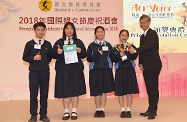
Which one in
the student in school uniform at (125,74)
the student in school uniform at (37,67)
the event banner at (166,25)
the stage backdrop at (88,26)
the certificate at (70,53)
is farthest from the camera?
the event banner at (166,25)

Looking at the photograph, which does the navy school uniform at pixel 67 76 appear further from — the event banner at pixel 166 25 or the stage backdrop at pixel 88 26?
the event banner at pixel 166 25

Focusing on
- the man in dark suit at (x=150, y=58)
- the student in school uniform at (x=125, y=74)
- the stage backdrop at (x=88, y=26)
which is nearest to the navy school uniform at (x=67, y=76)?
the student in school uniform at (x=125, y=74)

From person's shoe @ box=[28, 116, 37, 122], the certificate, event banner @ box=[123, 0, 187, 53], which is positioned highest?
event banner @ box=[123, 0, 187, 53]

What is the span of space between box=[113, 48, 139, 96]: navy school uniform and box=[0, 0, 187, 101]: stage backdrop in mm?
1837

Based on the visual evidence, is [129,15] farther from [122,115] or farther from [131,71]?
[122,115]

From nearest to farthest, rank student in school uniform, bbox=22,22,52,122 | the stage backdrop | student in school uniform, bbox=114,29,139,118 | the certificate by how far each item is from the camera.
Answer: student in school uniform, bbox=22,22,52,122 < the certificate < student in school uniform, bbox=114,29,139,118 < the stage backdrop

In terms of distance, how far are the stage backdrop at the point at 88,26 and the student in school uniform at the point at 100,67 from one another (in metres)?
1.79

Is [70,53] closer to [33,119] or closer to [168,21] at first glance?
[33,119]

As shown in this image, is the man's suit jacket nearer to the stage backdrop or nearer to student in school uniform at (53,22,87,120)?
student in school uniform at (53,22,87,120)

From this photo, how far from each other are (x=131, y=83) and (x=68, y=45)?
3.54 ft

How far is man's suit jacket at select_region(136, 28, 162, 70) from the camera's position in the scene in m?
4.00

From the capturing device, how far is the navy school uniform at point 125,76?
4.17 metres

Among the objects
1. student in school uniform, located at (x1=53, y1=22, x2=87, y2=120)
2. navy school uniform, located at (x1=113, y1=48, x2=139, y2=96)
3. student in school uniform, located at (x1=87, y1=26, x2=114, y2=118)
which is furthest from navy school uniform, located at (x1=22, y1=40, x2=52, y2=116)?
navy school uniform, located at (x1=113, y1=48, x2=139, y2=96)

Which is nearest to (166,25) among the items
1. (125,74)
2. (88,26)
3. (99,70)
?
(88,26)
